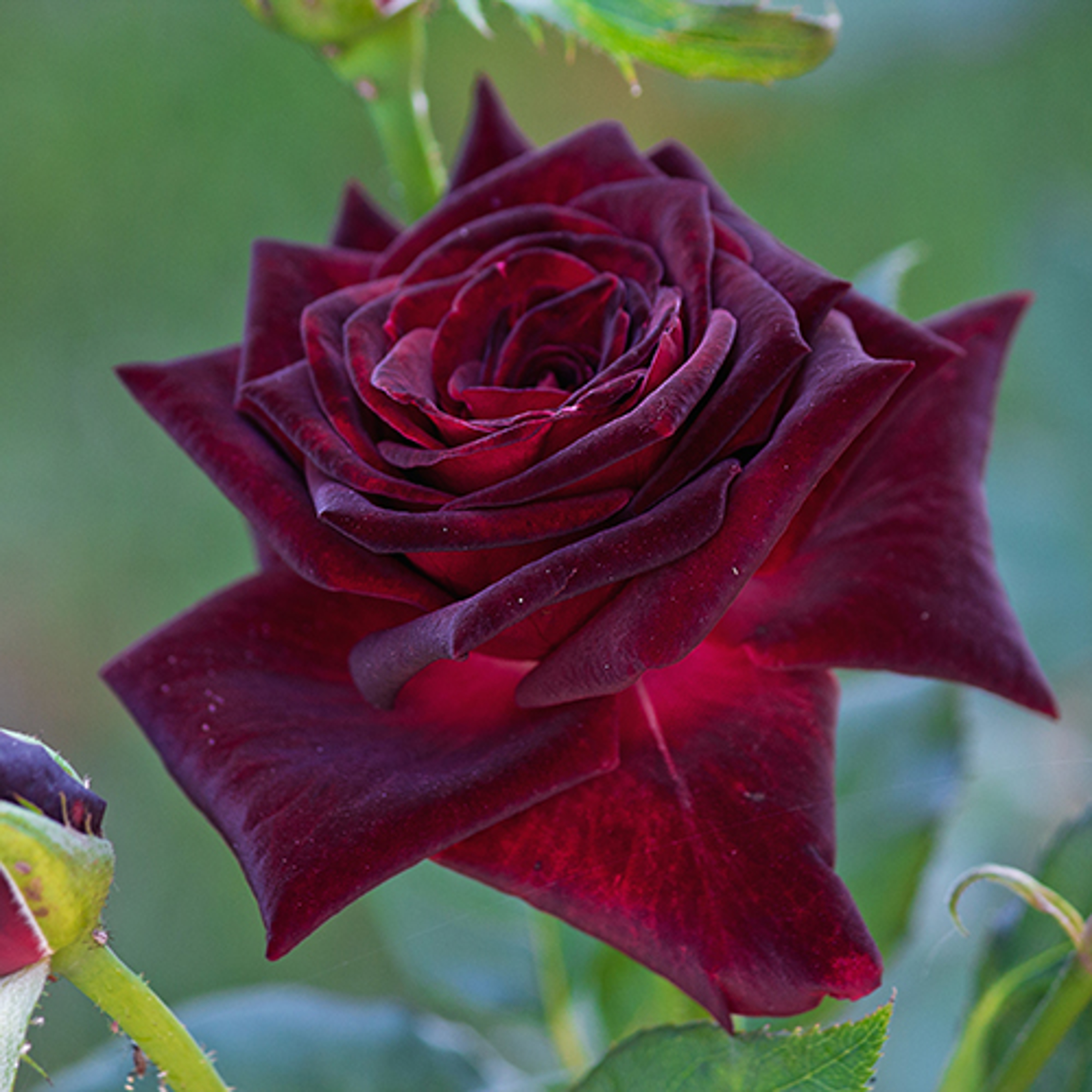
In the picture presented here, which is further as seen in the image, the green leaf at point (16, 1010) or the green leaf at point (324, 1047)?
the green leaf at point (324, 1047)

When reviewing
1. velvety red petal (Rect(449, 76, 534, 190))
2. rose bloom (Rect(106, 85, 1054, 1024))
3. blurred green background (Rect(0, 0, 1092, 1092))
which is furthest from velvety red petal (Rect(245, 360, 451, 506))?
blurred green background (Rect(0, 0, 1092, 1092))

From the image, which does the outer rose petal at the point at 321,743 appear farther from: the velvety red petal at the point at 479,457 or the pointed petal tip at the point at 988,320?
the pointed petal tip at the point at 988,320

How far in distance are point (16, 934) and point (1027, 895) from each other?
0.67 ft

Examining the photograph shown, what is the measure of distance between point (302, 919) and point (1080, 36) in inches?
43.9

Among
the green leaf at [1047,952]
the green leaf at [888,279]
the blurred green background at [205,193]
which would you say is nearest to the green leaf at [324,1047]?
the green leaf at [1047,952]

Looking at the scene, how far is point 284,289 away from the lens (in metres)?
0.30

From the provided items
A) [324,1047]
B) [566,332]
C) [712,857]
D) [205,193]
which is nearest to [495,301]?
[566,332]

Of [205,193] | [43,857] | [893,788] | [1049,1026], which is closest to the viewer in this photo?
[43,857]

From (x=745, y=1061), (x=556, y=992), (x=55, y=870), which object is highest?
(x=55, y=870)

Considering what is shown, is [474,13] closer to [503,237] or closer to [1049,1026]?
[503,237]

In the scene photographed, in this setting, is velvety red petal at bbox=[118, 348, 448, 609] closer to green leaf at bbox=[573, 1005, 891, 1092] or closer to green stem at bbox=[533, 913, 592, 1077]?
green leaf at bbox=[573, 1005, 891, 1092]

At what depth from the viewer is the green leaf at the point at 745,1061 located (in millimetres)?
230

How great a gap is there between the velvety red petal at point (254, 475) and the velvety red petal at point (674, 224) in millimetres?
75

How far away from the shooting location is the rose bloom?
23cm
